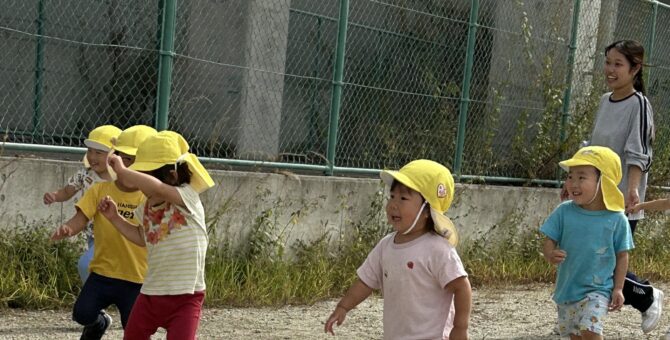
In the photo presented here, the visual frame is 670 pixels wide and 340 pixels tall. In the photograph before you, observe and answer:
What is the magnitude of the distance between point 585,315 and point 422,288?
4.39 feet

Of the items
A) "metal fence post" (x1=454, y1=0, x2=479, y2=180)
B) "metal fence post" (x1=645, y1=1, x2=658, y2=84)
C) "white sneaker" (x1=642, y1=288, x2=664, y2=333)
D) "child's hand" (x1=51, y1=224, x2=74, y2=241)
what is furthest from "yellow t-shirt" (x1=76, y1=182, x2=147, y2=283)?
"metal fence post" (x1=645, y1=1, x2=658, y2=84)

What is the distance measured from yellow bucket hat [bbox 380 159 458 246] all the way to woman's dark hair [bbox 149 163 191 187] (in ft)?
3.02

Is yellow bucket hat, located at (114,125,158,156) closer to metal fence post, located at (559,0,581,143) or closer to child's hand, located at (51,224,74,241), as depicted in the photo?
child's hand, located at (51,224,74,241)

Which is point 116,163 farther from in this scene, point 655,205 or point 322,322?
point 655,205

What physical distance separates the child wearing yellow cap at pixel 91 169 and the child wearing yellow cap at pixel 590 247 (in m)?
2.35

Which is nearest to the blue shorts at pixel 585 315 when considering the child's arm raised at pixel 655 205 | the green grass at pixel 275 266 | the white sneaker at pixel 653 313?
the child's arm raised at pixel 655 205

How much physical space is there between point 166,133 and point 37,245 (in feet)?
7.46

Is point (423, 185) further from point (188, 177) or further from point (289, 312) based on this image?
point (289, 312)

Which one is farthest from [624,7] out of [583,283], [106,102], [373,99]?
[583,283]

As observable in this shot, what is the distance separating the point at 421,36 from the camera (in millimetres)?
9508

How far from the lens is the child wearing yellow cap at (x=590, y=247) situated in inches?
215

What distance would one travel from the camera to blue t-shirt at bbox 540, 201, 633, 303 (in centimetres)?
548

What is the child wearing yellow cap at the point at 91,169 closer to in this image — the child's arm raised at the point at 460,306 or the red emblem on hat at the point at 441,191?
the red emblem on hat at the point at 441,191

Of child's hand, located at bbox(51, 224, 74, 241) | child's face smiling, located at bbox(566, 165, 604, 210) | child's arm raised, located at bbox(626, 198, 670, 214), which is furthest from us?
child's arm raised, located at bbox(626, 198, 670, 214)
